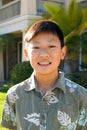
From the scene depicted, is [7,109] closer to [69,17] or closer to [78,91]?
[78,91]

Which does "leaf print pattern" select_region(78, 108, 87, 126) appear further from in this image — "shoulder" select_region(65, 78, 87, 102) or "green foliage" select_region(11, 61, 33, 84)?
"green foliage" select_region(11, 61, 33, 84)

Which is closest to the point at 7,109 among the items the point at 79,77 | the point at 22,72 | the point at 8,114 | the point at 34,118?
the point at 8,114

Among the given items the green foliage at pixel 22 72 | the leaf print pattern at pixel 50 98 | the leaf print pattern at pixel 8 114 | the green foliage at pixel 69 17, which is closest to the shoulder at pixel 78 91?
the leaf print pattern at pixel 50 98

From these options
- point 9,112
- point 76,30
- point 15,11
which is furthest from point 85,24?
point 9,112

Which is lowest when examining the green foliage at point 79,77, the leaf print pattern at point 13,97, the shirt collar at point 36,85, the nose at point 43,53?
the green foliage at point 79,77

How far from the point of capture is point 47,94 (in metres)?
1.79

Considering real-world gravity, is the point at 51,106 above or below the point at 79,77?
above

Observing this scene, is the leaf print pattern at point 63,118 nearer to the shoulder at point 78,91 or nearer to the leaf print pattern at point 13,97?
the shoulder at point 78,91

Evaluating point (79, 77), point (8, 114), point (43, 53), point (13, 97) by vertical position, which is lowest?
point (79, 77)

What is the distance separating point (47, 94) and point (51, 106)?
7cm

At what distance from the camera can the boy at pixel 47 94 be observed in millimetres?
1760

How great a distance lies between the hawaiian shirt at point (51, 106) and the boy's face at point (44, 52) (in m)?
0.11

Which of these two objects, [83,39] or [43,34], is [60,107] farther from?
[83,39]

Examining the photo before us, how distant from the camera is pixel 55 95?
1.80 metres
